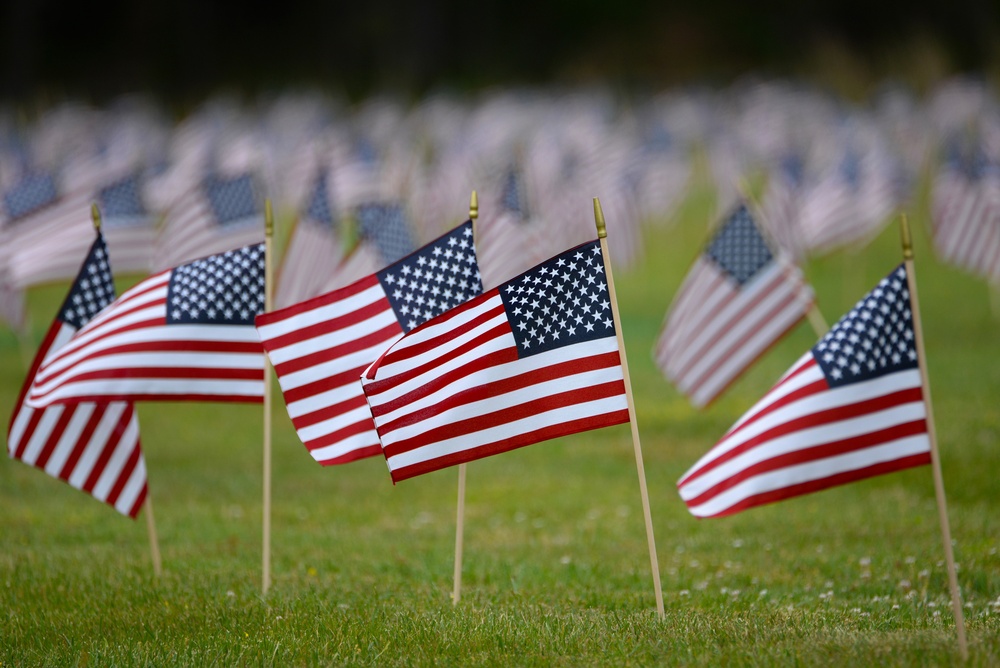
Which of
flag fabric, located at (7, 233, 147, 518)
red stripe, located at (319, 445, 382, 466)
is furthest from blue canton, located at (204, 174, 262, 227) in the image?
red stripe, located at (319, 445, 382, 466)

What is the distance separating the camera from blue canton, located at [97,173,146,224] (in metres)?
14.0

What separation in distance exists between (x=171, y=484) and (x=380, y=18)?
56.6 metres

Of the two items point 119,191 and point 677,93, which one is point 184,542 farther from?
point 677,93

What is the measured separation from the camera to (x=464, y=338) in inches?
248

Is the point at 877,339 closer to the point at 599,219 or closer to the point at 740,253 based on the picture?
the point at 599,219

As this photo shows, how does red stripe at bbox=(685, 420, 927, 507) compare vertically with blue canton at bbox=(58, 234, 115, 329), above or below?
below

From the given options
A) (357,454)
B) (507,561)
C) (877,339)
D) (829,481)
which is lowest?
(507,561)

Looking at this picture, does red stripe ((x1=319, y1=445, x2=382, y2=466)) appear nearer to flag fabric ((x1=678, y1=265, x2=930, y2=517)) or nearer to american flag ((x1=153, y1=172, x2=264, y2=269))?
flag fabric ((x1=678, y1=265, x2=930, y2=517))

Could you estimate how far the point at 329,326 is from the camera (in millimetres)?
6965

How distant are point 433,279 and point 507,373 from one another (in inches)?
40.0

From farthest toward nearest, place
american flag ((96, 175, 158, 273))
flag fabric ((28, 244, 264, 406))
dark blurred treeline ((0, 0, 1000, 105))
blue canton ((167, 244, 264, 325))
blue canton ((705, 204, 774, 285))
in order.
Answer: dark blurred treeline ((0, 0, 1000, 105)) → american flag ((96, 175, 158, 273)) → blue canton ((705, 204, 774, 285)) → blue canton ((167, 244, 264, 325)) → flag fabric ((28, 244, 264, 406))

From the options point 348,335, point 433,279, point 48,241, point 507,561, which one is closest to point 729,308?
point 507,561

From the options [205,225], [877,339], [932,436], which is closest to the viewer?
[932,436]

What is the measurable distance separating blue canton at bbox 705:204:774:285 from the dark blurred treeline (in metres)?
44.2
